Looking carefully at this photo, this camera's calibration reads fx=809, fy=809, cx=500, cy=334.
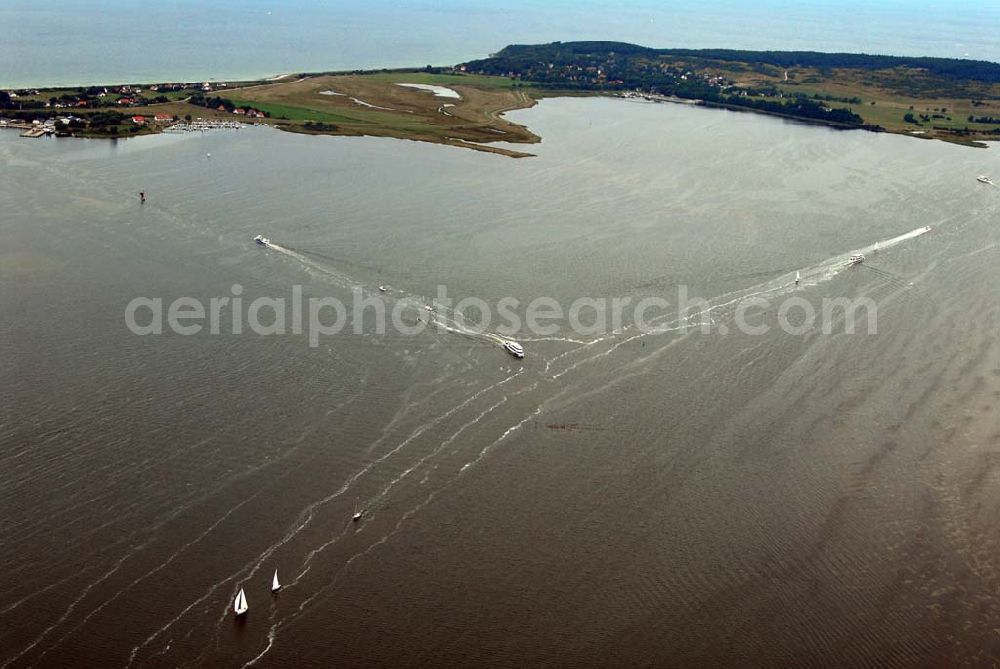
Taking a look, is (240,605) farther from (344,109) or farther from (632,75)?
(632,75)

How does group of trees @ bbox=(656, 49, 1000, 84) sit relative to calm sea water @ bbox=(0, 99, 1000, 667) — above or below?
above

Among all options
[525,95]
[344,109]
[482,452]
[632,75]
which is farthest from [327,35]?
[482,452]

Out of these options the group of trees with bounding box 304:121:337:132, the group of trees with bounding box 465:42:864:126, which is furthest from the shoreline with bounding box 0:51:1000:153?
the group of trees with bounding box 465:42:864:126

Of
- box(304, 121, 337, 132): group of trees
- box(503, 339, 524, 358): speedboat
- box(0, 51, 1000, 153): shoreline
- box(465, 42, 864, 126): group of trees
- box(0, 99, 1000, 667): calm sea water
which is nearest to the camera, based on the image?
box(0, 99, 1000, 667): calm sea water

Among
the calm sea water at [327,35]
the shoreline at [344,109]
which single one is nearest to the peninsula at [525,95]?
the shoreline at [344,109]

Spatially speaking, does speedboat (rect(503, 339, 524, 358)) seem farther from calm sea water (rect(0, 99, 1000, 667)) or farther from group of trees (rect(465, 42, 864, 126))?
group of trees (rect(465, 42, 864, 126))

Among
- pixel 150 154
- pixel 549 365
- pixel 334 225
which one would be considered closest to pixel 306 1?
pixel 150 154

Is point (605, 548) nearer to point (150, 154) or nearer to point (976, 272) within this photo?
point (976, 272)
